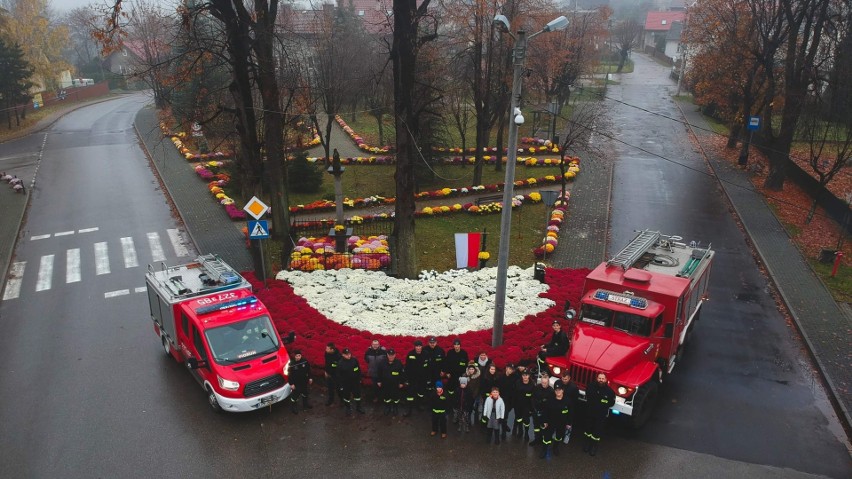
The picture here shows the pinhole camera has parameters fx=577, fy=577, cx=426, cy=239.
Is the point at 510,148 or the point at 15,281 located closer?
the point at 510,148

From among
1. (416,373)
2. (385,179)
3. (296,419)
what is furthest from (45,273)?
(385,179)

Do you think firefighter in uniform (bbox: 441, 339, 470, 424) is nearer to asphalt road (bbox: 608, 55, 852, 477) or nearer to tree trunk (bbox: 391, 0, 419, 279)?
asphalt road (bbox: 608, 55, 852, 477)

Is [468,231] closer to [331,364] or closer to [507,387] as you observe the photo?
[331,364]

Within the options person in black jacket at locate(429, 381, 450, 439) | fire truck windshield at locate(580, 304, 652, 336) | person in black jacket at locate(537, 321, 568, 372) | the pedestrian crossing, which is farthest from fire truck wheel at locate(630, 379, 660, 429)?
the pedestrian crossing

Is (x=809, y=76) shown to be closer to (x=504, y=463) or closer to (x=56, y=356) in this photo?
(x=504, y=463)

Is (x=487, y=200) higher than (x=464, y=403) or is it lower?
higher

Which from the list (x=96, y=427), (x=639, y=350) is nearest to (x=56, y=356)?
(x=96, y=427)

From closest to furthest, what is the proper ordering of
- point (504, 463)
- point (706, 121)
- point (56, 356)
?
point (504, 463) < point (56, 356) < point (706, 121)

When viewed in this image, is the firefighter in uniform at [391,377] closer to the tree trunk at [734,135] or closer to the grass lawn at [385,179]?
the grass lawn at [385,179]
